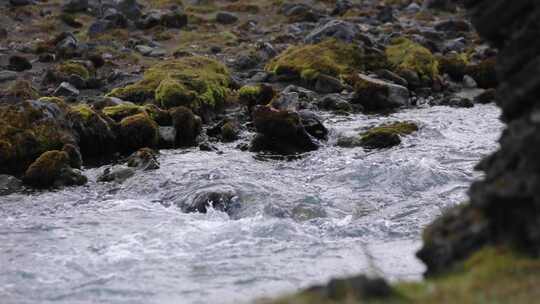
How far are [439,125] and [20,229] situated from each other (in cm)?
1993

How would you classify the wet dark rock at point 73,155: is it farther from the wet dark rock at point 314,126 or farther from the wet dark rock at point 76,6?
the wet dark rock at point 76,6

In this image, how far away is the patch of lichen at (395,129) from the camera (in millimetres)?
30078

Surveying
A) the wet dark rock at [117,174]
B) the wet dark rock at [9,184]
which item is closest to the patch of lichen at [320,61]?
the wet dark rock at [117,174]

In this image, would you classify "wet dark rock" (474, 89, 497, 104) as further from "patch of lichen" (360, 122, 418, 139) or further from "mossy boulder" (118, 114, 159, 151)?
"mossy boulder" (118, 114, 159, 151)

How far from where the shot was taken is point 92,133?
2883cm

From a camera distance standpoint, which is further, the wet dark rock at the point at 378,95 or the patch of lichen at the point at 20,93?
the wet dark rock at the point at 378,95

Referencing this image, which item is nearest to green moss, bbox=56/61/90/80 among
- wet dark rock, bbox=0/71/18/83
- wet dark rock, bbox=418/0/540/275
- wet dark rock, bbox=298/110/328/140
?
wet dark rock, bbox=0/71/18/83

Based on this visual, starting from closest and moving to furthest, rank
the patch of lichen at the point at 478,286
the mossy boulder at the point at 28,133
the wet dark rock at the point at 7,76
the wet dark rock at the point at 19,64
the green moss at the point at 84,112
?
the patch of lichen at the point at 478,286 < the mossy boulder at the point at 28,133 < the green moss at the point at 84,112 < the wet dark rock at the point at 7,76 < the wet dark rock at the point at 19,64

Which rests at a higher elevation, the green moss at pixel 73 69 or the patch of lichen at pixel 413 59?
the patch of lichen at pixel 413 59

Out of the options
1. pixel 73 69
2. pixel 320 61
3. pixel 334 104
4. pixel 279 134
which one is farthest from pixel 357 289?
pixel 73 69

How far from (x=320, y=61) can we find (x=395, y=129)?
39.3 feet

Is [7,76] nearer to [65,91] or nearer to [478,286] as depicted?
[65,91]

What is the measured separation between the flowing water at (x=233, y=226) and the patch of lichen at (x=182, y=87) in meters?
5.02

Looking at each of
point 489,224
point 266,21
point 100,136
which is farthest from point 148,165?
point 266,21
